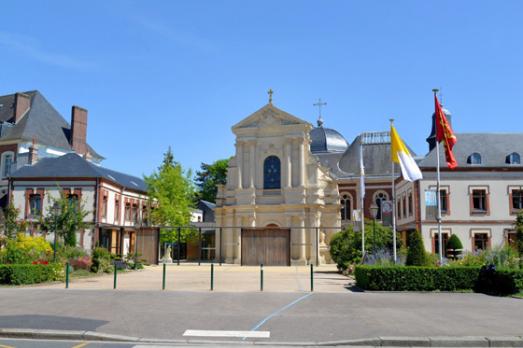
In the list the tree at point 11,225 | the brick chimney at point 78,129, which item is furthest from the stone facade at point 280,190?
the brick chimney at point 78,129

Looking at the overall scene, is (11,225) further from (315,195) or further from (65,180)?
(315,195)

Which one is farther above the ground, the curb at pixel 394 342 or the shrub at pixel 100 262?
the shrub at pixel 100 262

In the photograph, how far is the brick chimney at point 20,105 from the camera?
5825 cm

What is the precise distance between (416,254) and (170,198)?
3694 centimetres

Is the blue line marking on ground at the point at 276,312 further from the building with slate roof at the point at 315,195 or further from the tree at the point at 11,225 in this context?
the tree at the point at 11,225

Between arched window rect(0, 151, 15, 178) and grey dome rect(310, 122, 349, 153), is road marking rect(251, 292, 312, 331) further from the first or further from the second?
grey dome rect(310, 122, 349, 153)

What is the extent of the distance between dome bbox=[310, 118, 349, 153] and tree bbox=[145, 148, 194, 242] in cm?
1896

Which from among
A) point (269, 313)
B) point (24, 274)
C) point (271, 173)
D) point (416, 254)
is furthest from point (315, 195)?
point (269, 313)

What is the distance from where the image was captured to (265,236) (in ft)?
139

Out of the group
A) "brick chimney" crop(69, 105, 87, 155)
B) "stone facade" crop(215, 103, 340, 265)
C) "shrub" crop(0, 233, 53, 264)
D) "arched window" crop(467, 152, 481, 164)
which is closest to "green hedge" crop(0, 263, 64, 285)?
"shrub" crop(0, 233, 53, 264)

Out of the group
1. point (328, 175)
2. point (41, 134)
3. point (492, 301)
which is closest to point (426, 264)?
point (492, 301)

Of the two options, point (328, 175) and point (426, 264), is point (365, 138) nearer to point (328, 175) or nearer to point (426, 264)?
point (328, 175)

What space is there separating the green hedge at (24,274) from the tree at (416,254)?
15259 millimetres

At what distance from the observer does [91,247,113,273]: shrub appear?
91.7 ft
